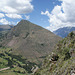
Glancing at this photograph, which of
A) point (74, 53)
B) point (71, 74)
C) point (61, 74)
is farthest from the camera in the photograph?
point (74, 53)

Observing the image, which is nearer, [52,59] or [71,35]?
[52,59]

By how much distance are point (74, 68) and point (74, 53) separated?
10.5m

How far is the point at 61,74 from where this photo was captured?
31656mm

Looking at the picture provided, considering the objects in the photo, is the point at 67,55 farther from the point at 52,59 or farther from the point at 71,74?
the point at 71,74

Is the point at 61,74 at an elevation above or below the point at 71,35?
below

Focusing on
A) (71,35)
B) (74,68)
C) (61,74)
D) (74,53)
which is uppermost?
(71,35)

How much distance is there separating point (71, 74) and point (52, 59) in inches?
852

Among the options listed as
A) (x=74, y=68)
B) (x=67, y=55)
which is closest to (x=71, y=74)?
(x=74, y=68)

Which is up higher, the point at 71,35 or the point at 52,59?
the point at 71,35

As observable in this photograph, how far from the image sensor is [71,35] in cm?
5200

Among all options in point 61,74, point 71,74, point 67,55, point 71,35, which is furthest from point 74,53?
point 71,35

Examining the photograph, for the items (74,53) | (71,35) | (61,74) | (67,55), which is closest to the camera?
(61,74)

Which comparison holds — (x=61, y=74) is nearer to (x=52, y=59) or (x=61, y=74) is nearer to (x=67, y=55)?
(x=67, y=55)

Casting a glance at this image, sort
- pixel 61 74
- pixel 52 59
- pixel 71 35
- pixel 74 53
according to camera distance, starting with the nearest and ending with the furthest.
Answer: pixel 61 74
pixel 74 53
pixel 52 59
pixel 71 35
